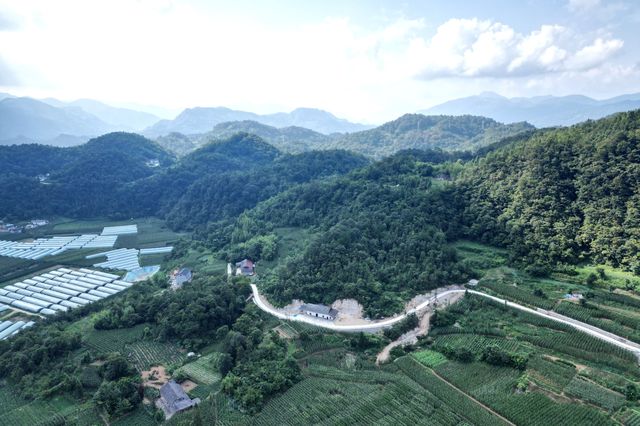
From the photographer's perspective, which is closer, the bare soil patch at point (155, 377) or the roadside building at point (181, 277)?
the bare soil patch at point (155, 377)

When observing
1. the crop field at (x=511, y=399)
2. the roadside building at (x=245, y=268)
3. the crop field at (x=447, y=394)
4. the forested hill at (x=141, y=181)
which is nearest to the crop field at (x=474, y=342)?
the crop field at (x=511, y=399)

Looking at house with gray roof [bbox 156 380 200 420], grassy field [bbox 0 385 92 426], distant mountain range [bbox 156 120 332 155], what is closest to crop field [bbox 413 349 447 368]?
house with gray roof [bbox 156 380 200 420]

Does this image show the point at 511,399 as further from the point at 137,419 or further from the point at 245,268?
the point at 245,268

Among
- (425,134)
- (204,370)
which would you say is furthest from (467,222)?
(425,134)

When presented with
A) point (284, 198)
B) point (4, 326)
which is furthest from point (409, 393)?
point (284, 198)

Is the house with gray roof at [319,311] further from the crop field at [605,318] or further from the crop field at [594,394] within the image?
the crop field at [605,318]
